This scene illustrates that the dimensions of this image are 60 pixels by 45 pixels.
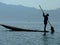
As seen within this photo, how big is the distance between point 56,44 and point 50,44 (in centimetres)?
48

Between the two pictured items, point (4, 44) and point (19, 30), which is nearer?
point (4, 44)

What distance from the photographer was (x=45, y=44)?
2306 cm

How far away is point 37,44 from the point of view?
2295 centimetres

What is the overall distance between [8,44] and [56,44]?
152 inches

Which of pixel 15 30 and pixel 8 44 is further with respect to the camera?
pixel 15 30

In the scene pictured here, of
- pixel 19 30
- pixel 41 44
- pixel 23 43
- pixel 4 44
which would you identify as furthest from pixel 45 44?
pixel 19 30

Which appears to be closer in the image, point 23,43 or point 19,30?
point 23,43

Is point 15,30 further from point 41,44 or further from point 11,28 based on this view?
point 41,44

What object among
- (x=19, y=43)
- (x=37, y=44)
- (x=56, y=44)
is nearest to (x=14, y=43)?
(x=19, y=43)

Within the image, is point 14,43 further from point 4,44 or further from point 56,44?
point 56,44

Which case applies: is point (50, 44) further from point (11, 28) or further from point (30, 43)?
point (11, 28)

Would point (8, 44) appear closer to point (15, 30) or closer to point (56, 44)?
point (56, 44)

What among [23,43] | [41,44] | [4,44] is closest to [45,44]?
[41,44]

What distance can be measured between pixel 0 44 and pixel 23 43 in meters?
2.04
